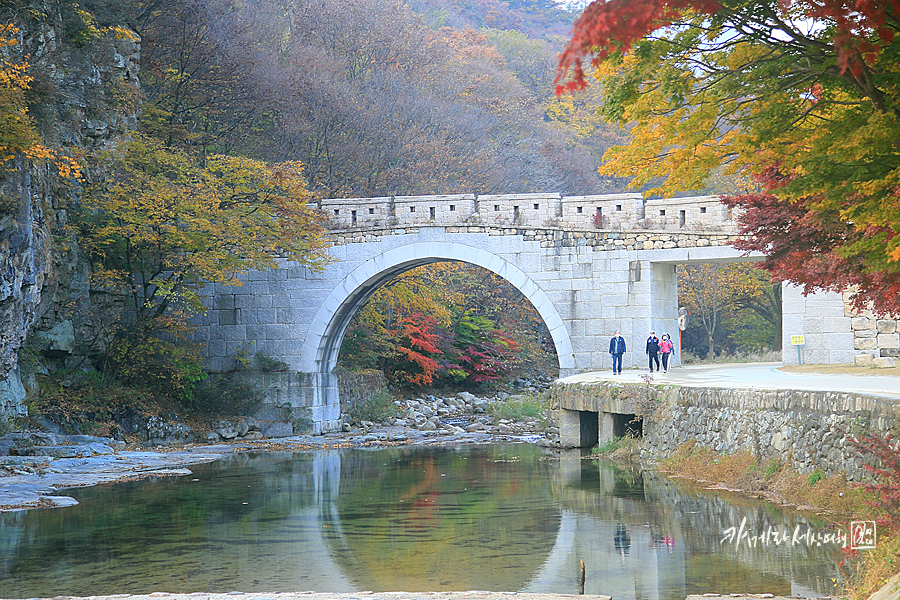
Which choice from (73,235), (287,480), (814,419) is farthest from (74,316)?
(814,419)

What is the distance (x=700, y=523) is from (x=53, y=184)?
39.0 feet

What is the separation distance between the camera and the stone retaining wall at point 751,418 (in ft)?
26.2

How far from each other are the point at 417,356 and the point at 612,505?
44.4 feet

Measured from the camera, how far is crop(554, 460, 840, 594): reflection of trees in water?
5.82 m

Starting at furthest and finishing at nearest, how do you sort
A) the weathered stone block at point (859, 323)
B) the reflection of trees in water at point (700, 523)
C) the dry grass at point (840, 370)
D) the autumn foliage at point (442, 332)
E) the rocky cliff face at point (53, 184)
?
the autumn foliage at point (442, 332)
the weathered stone block at point (859, 323)
the dry grass at point (840, 370)
the rocky cliff face at point (53, 184)
the reflection of trees in water at point (700, 523)

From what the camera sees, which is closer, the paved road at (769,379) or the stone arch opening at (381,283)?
the paved road at (769,379)

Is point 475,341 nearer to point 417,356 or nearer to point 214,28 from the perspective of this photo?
point 417,356

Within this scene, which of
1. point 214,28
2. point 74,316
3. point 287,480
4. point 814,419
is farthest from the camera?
point 214,28

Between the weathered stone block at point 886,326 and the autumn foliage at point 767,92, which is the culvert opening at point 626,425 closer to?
the weathered stone block at point 886,326

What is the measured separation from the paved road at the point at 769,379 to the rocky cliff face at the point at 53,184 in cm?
803

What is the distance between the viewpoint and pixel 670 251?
16.3m

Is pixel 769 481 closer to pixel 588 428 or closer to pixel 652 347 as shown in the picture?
pixel 588 428

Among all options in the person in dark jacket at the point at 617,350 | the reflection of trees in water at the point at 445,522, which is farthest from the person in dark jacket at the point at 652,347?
the reflection of trees in water at the point at 445,522

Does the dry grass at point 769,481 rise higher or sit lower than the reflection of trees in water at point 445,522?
higher
